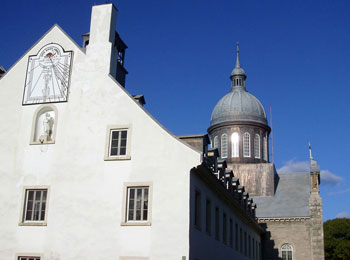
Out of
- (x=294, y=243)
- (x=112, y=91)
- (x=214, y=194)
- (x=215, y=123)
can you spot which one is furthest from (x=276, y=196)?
(x=112, y=91)

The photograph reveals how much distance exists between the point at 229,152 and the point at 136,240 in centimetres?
3631

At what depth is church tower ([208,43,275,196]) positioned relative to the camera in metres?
51.9

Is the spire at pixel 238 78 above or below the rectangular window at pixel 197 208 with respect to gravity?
above

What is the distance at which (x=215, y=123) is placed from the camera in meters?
57.3

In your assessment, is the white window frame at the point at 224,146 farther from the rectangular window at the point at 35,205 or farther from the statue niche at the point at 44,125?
the rectangular window at the point at 35,205

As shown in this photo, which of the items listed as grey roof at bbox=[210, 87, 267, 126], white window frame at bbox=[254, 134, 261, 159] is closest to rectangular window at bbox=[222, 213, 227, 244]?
white window frame at bbox=[254, 134, 261, 159]

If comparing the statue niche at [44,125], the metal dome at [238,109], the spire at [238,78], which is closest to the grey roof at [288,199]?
the metal dome at [238,109]

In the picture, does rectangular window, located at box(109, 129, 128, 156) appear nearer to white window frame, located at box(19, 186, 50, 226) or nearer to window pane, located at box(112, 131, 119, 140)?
window pane, located at box(112, 131, 119, 140)

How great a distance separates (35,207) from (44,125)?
3725 mm

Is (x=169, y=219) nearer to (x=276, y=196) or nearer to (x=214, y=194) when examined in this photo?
(x=214, y=194)

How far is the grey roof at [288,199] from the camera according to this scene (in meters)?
47.8

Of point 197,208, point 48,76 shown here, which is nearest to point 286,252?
point 197,208

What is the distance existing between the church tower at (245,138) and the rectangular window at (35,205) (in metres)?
33.0

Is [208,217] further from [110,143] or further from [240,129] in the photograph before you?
[240,129]
